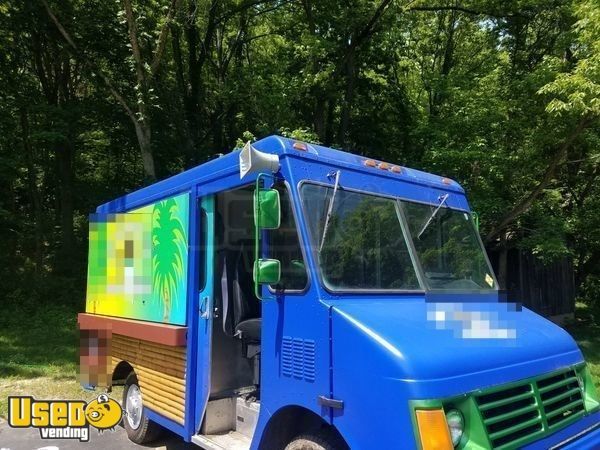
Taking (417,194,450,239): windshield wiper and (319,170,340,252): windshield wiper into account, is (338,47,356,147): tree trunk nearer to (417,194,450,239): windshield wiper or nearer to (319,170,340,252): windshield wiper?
(417,194,450,239): windshield wiper

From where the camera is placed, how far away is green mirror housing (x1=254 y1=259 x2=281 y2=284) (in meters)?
3.61

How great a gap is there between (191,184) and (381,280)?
210 centimetres

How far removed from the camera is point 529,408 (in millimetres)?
3309

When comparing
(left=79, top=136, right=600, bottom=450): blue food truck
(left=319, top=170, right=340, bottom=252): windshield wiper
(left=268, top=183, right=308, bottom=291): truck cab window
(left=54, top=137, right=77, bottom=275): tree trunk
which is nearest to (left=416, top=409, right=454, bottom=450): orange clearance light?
(left=79, top=136, right=600, bottom=450): blue food truck

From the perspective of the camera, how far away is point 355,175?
13.4 feet

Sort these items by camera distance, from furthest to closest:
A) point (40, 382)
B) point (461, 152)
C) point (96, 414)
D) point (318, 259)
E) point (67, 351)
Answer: point (461, 152) < point (67, 351) < point (40, 382) < point (96, 414) < point (318, 259)

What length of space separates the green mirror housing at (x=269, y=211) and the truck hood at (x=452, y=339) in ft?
2.23

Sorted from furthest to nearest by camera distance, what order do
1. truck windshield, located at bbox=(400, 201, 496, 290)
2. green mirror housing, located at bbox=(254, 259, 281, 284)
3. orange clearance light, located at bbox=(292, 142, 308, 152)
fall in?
truck windshield, located at bbox=(400, 201, 496, 290) → orange clearance light, located at bbox=(292, 142, 308, 152) → green mirror housing, located at bbox=(254, 259, 281, 284)

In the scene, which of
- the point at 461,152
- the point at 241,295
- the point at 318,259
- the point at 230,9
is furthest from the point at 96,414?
the point at 230,9

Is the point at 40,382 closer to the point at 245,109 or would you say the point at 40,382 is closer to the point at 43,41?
the point at 245,109

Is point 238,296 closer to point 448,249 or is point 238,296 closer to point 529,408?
point 448,249

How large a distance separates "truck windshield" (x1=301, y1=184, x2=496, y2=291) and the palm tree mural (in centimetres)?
175

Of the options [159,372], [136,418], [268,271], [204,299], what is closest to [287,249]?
[268,271]

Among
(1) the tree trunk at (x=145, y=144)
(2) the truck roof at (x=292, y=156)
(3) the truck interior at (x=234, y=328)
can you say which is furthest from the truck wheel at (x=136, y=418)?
(1) the tree trunk at (x=145, y=144)
